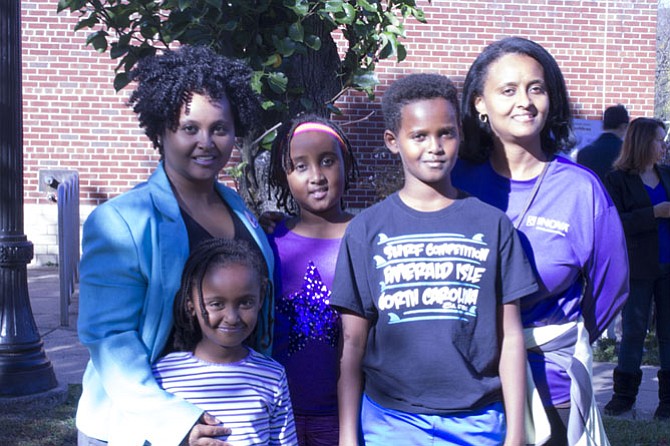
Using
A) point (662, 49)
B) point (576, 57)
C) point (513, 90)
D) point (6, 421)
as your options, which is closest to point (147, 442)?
point (513, 90)

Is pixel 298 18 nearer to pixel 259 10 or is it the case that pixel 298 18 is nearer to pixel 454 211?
pixel 259 10

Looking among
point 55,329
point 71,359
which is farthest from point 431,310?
point 55,329

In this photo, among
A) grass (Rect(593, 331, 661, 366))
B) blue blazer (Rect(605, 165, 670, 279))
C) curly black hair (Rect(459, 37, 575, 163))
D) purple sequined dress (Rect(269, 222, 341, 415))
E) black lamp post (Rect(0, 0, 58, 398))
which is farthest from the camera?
grass (Rect(593, 331, 661, 366))

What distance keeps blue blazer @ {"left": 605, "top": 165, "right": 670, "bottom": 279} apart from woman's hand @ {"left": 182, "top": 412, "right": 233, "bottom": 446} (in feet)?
13.7

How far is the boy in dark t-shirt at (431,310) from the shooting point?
2281 mm

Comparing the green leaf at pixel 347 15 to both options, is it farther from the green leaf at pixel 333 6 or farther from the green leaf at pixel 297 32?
the green leaf at pixel 297 32

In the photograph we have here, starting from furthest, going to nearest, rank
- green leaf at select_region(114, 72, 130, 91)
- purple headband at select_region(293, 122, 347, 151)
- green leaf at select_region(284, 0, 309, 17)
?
green leaf at select_region(114, 72, 130, 91) → green leaf at select_region(284, 0, 309, 17) → purple headband at select_region(293, 122, 347, 151)

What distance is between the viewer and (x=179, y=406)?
2.21 metres

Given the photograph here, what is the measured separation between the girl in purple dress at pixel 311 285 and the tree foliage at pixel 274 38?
0.71m

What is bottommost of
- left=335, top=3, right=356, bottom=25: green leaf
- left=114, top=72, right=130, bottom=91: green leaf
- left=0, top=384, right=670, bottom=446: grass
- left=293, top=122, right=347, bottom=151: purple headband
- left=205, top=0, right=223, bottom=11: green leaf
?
left=0, top=384, right=670, bottom=446: grass

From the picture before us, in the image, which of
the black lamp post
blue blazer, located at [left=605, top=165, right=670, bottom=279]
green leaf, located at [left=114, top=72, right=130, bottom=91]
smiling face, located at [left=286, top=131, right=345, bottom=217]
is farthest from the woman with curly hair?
blue blazer, located at [left=605, top=165, right=670, bottom=279]

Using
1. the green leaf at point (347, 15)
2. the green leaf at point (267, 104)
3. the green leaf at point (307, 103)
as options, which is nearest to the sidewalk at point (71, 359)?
the green leaf at point (307, 103)

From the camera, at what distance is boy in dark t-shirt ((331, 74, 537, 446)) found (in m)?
2.28

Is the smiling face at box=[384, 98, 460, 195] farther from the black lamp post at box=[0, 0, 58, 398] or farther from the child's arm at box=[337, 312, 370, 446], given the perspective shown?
the black lamp post at box=[0, 0, 58, 398]
